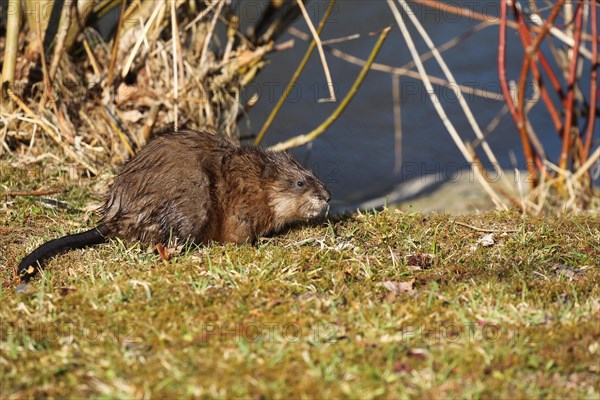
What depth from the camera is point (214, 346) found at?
2.95m

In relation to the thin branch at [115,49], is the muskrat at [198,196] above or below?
below

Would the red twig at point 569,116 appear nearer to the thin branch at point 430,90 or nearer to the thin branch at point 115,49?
the thin branch at point 430,90

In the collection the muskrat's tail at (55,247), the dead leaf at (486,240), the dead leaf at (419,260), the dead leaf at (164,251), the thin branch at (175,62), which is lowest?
the dead leaf at (486,240)

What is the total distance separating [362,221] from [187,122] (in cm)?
222

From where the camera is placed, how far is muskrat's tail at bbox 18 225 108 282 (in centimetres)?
394

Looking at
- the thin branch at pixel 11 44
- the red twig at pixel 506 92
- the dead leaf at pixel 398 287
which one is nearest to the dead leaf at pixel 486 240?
the dead leaf at pixel 398 287

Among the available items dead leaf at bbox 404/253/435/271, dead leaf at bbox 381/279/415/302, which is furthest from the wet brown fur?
dead leaf at bbox 381/279/415/302

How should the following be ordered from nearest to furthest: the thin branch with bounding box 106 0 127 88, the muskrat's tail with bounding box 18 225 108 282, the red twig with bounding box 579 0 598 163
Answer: the muskrat's tail with bounding box 18 225 108 282
the thin branch with bounding box 106 0 127 88
the red twig with bounding box 579 0 598 163

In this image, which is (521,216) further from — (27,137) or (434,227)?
(27,137)

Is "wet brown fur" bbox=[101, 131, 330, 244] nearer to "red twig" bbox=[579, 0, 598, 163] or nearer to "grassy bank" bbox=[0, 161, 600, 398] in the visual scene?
"grassy bank" bbox=[0, 161, 600, 398]

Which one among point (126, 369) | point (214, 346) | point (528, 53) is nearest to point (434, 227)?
point (528, 53)

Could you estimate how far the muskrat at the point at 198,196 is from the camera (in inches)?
169

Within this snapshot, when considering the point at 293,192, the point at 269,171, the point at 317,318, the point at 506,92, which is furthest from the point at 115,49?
the point at 317,318

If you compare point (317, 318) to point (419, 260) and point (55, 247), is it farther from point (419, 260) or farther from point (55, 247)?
point (55, 247)
